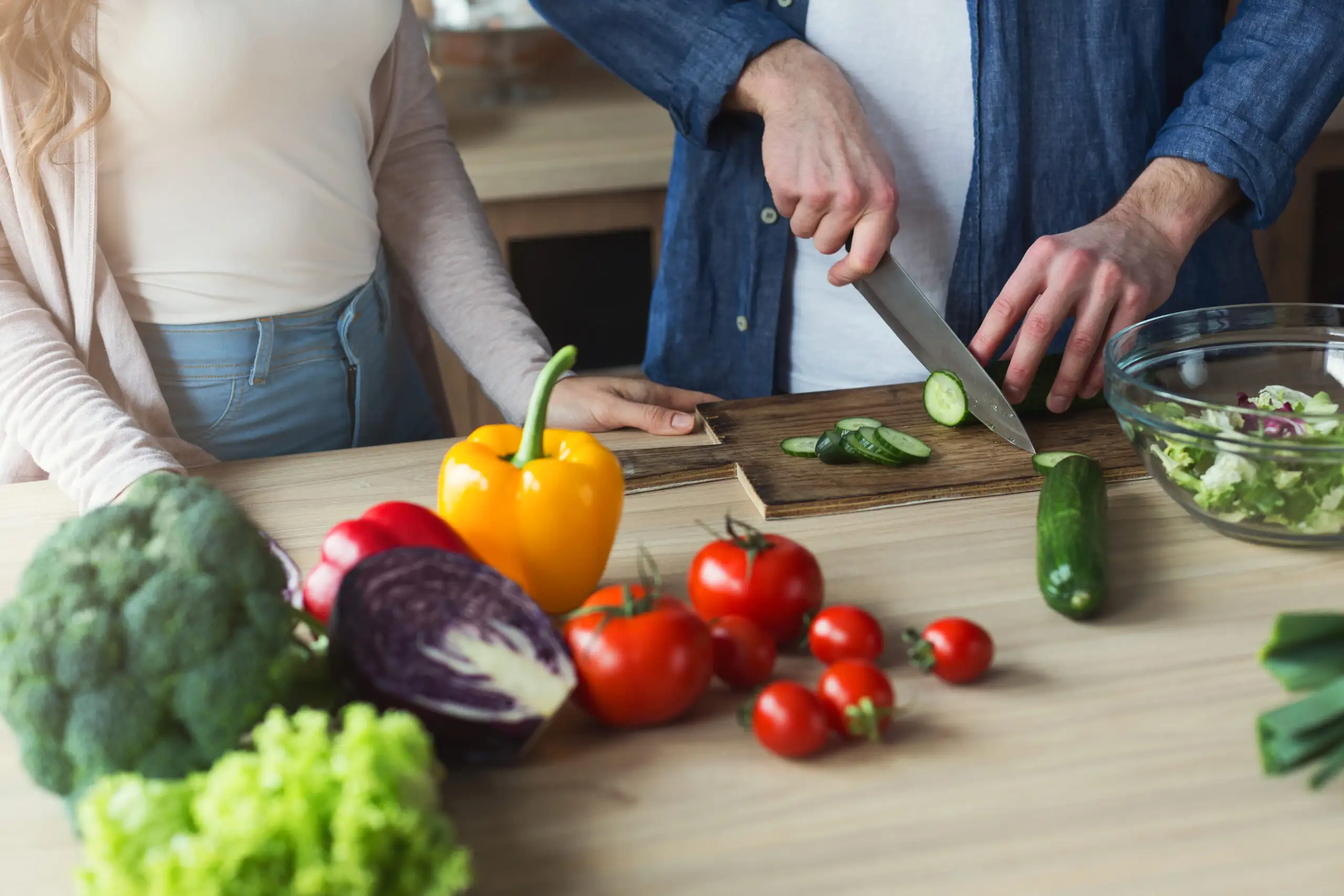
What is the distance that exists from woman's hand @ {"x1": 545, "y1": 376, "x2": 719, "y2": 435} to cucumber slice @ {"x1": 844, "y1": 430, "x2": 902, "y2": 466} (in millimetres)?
225

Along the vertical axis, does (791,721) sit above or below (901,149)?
below

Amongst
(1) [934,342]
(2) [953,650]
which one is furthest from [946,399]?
(2) [953,650]

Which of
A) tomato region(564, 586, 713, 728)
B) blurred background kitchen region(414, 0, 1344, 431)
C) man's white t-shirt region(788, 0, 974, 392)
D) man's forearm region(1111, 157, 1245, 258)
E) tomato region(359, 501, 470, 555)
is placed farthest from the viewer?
blurred background kitchen region(414, 0, 1344, 431)

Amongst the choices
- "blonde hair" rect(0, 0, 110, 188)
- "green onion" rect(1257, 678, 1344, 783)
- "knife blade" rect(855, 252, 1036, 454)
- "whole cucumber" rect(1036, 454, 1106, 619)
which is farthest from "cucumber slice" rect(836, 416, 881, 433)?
"blonde hair" rect(0, 0, 110, 188)

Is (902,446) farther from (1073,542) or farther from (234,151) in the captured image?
(234,151)

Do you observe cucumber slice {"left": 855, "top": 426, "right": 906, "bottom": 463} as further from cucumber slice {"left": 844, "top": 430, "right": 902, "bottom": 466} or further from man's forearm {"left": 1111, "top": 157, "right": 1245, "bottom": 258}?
man's forearm {"left": 1111, "top": 157, "right": 1245, "bottom": 258}

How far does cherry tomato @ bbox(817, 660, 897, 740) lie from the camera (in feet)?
2.62

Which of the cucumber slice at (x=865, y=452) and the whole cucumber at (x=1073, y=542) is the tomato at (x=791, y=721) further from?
the cucumber slice at (x=865, y=452)

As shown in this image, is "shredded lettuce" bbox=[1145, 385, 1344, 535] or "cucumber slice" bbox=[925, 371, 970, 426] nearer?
"shredded lettuce" bbox=[1145, 385, 1344, 535]

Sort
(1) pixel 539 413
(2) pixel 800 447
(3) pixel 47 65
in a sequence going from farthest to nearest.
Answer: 1. (2) pixel 800 447
2. (3) pixel 47 65
3. (1) pixel 539 413

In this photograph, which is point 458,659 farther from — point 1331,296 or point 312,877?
point 1331,296

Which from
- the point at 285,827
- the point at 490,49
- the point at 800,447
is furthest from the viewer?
the point at 490,49

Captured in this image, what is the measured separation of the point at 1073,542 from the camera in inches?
39.1

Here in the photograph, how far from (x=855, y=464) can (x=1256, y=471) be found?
0.39 meters
